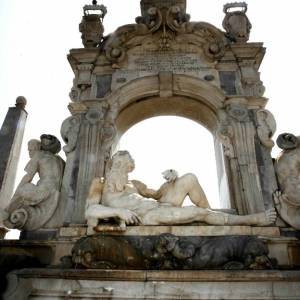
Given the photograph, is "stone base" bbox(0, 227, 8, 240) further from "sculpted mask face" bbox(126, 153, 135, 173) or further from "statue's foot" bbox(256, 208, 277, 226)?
"statue's foot" bbox(256, 208, 277, 226)

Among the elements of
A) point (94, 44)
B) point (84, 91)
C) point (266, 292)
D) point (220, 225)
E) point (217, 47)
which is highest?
point (94, 44)

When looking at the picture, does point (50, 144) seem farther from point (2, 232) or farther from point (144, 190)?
point (144, 190)

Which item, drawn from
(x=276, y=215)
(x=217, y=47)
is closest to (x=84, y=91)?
(x=217, y=47)

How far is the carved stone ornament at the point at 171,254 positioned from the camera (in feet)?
16.0

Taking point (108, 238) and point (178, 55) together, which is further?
point (178, 55)

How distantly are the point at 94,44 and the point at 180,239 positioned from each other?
20.6 ft

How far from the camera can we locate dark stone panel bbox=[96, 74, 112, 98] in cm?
838

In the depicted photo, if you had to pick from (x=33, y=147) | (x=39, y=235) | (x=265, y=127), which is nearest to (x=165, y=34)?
(x=265, y=127)

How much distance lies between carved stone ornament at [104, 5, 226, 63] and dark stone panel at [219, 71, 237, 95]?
2.70 ft

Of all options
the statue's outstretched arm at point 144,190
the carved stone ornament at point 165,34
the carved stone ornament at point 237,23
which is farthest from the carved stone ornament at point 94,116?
the carved stone ornament at point 237,23

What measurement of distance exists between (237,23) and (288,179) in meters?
4.94

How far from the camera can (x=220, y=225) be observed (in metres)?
5.87

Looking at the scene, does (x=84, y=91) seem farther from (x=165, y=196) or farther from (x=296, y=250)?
(x=296, y=250)

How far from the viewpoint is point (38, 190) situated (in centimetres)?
676
